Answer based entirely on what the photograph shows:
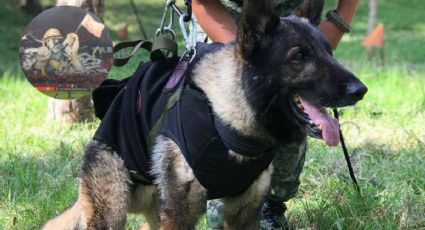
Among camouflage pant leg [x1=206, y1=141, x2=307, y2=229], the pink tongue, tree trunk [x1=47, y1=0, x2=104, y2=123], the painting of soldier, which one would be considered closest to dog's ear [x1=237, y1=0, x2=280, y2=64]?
the pink tongue

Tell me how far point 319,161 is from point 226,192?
1.95 meters

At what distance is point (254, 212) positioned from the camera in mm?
3084

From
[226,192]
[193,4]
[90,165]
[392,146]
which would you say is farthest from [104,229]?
[392,146]

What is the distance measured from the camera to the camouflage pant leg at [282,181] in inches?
140

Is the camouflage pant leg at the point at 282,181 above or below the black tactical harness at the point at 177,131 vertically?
below

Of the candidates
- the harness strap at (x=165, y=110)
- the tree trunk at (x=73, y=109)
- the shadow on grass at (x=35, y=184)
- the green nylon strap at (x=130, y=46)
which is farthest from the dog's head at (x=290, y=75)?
the tree trunk at (x=73, y=109)

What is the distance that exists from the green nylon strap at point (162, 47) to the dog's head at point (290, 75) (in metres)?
0.44

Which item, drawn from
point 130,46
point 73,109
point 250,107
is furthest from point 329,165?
point 73,109

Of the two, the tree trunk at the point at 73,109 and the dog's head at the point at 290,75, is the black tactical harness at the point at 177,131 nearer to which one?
the dog's head at the point at 290,75

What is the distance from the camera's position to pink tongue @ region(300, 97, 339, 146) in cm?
261

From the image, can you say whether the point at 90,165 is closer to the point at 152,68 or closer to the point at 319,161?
the point at 152,68

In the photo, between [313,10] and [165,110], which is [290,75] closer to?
[313,10]

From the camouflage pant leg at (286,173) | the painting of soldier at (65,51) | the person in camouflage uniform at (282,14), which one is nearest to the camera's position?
the painting of soldier at (65,51)

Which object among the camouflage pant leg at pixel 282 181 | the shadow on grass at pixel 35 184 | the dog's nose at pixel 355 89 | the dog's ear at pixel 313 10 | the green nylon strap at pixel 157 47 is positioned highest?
the dog's ear at pixel 313 10
